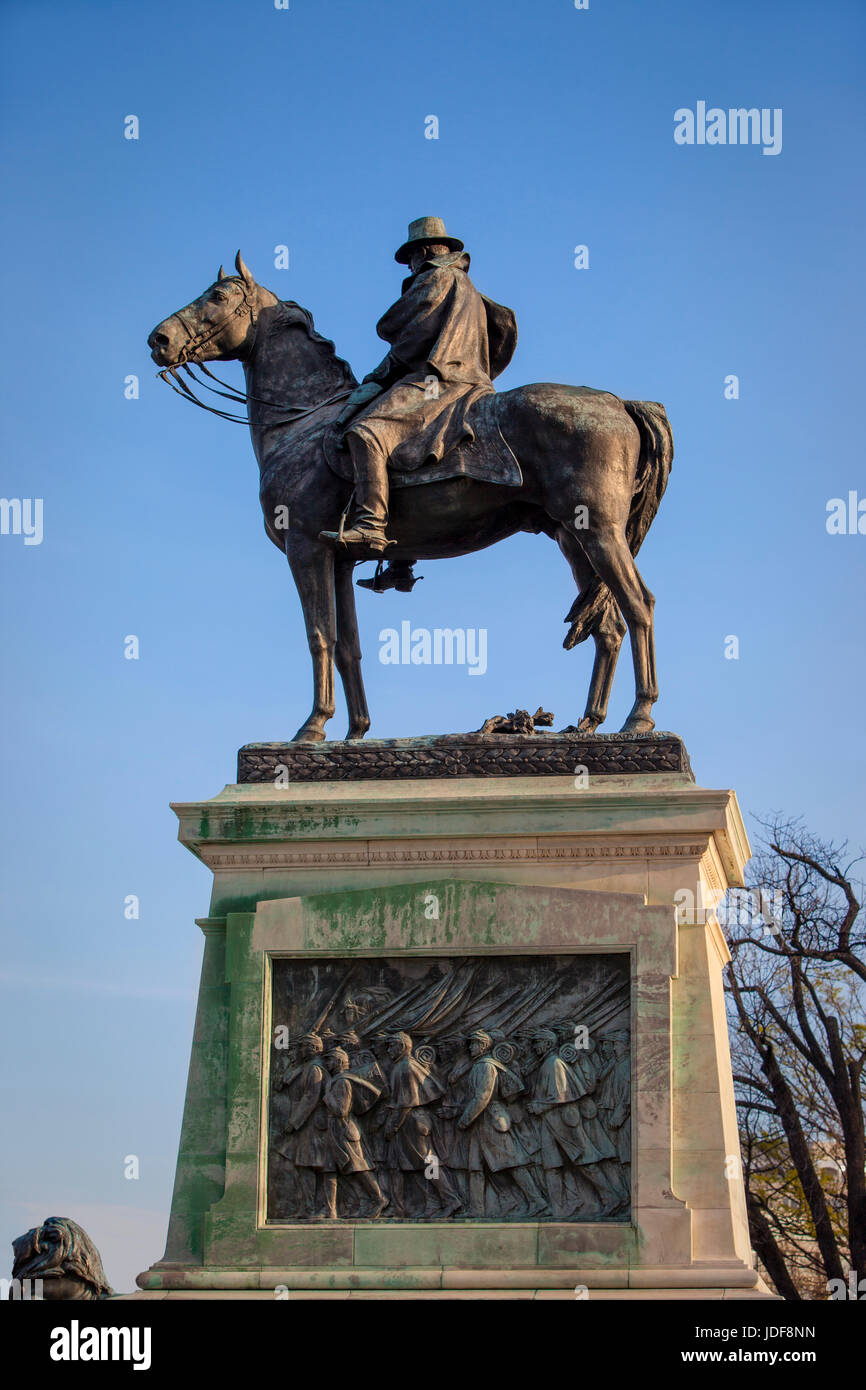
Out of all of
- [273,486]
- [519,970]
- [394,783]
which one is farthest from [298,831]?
[273,486]

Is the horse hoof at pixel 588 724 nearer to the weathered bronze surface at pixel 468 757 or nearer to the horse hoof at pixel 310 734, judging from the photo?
the weathered bronze surface at pixel 468 757

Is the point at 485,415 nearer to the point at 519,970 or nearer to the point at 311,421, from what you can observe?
the point at 311,421

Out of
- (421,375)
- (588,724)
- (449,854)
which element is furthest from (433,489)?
(449,854)

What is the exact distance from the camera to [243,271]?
16969 mm

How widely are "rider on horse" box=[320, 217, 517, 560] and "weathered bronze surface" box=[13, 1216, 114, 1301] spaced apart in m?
4.94

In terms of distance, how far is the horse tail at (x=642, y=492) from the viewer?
52.6ft

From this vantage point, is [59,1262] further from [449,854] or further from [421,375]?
[421,375]

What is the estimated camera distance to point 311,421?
16500 mm

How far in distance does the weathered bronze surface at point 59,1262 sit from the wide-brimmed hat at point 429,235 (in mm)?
7474

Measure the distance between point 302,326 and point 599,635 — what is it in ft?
10.8

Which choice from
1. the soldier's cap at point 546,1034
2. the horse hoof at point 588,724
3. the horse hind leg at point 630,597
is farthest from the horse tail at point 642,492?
the soldier's cap at point 546,1034

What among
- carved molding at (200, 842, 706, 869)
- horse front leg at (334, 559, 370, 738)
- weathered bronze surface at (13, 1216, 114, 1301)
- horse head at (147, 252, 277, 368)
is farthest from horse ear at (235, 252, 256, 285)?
weathered bronze surface at (13, 1216, 114, 1301)
